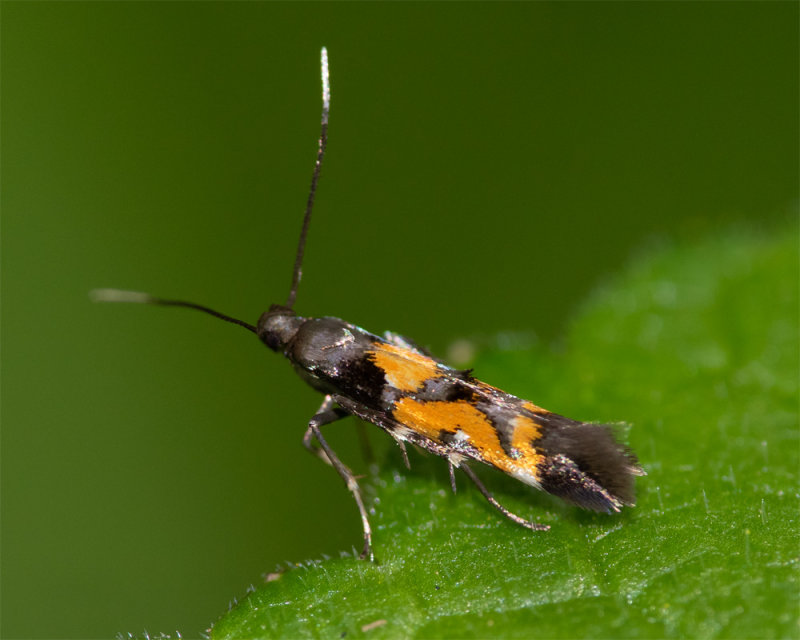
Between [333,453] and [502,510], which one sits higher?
[333,453]

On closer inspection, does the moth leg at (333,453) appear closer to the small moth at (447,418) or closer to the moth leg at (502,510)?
the small moth at (447,418)

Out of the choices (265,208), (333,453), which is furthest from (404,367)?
(265,208)

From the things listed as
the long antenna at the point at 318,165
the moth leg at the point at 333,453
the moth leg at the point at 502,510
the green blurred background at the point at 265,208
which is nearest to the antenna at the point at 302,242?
the long antenna at the point at 318,165

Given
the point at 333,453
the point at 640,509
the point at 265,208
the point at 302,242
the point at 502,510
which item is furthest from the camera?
the point at 265,208

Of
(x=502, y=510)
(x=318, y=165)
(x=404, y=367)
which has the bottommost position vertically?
(x=502, y=510)

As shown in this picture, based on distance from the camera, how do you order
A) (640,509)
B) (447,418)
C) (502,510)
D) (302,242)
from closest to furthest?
(640,509) → (502,510) → (447,418) → (302,242)

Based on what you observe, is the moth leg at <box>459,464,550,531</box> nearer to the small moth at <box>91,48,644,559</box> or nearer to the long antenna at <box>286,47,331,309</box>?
the small moth at <box>91,48,644,559</box>

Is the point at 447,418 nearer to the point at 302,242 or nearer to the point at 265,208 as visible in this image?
the point at 302,242
